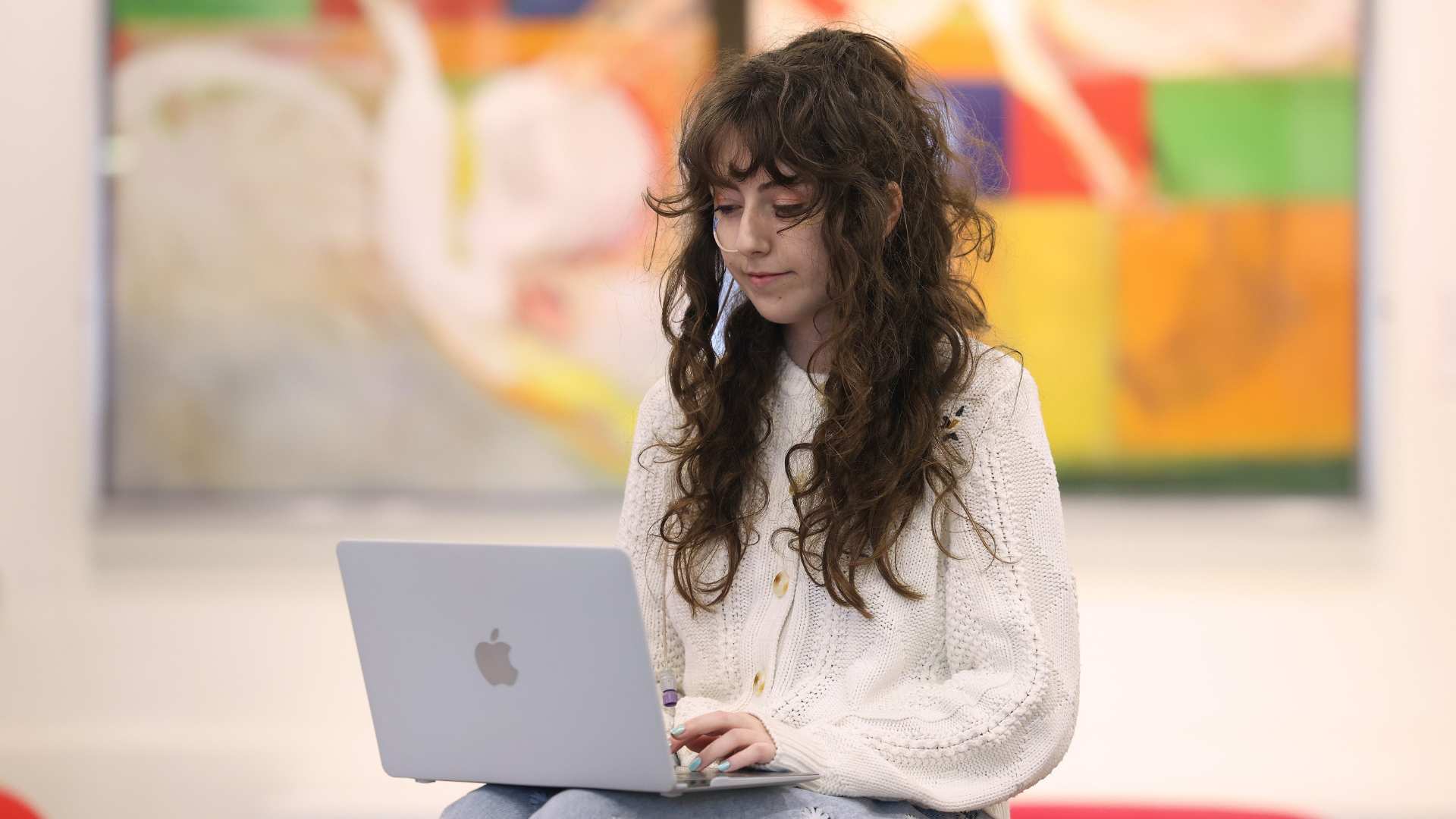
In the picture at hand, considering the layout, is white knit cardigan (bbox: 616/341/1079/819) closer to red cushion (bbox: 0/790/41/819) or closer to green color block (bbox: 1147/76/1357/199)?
red cushion (bbox: 0/790/41/819)

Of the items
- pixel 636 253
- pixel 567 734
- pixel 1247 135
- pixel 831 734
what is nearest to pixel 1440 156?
pixel 1247 135

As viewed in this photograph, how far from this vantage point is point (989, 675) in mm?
1438

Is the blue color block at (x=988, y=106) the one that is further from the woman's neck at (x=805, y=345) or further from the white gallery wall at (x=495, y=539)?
the woman's neck at (x=805, y=345)

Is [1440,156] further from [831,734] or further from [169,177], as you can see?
[169,177]

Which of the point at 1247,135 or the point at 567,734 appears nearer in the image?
the point at 567,734

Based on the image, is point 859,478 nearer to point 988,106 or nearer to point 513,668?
point 513,668

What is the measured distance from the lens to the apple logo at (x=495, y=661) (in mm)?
1244

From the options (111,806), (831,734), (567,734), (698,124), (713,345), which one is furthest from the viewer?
(111,806)

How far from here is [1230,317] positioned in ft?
9.32

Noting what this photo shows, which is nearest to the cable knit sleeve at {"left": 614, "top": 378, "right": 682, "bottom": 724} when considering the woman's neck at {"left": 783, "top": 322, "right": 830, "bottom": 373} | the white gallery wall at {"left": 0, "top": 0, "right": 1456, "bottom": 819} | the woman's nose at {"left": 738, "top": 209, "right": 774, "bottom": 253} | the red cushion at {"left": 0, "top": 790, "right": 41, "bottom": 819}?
the woman's neck at {"left": 783, "top": 322, "right": 830, "bottom": 373}

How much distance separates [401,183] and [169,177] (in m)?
0.46

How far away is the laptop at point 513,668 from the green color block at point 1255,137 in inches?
74.5

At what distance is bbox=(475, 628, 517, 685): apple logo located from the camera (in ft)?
4.08

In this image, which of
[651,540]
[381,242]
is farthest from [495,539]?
[651,540]
